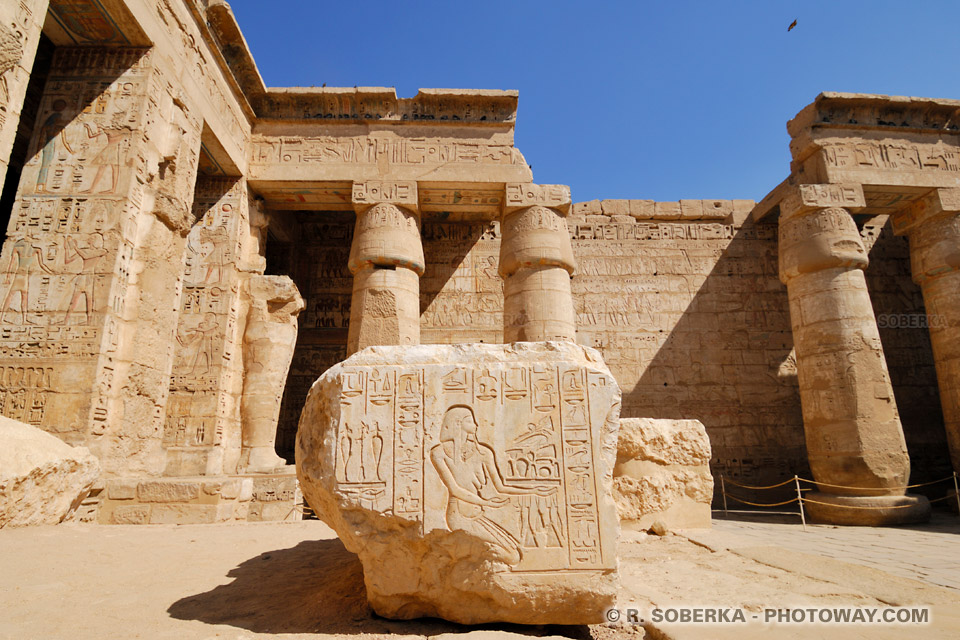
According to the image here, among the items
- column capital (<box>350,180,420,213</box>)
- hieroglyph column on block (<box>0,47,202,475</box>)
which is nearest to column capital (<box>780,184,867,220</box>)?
column capital (<box>350,180,420,213</box>)

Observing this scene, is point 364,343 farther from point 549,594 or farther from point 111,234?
point 549,594

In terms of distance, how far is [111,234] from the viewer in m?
5.10

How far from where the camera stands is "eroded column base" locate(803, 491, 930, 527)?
7020 millimetres

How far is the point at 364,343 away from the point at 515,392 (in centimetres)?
489

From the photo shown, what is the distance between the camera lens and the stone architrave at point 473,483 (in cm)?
240

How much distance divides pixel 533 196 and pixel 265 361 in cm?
452

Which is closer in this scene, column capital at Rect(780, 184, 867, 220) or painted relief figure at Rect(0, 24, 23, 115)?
painted relief figure at Rect(0, 24, 23, 115)

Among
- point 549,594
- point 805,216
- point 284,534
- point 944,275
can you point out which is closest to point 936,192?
point 944,275

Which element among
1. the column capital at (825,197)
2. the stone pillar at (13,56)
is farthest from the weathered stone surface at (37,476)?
the column capital at (825,197)

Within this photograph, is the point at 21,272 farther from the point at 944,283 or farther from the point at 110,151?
the point at 944,283

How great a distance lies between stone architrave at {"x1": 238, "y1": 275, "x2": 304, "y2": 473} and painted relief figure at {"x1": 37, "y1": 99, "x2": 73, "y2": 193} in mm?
2682

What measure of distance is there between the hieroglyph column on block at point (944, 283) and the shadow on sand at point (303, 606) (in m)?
8.84

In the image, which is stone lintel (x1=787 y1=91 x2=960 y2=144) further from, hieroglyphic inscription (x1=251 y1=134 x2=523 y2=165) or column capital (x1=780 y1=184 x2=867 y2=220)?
hieroglyphic inscription (x1=251 y1=134 x2=523 y2=165)

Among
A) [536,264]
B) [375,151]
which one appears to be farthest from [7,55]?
[536,264]
